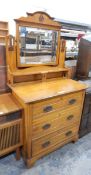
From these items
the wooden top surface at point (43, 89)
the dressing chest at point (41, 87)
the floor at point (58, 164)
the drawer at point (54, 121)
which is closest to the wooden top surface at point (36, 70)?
the dressing chest at point (41, 87)

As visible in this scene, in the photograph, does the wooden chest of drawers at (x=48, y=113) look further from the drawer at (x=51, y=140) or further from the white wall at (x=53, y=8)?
the white wall at (x=53, y=8)

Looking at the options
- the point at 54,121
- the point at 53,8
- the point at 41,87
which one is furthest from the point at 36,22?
the point at 53,8

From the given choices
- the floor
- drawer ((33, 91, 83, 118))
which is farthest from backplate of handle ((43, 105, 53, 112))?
the floor

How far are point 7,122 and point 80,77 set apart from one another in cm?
132

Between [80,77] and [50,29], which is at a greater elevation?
[50,29]

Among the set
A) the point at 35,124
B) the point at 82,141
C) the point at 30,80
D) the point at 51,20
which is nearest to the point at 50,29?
the point at 51,20

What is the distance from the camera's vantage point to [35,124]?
138cm

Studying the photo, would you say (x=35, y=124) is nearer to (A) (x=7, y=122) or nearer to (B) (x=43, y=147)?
(A) (x=7, y=122)

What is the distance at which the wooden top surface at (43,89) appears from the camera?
1321 mm

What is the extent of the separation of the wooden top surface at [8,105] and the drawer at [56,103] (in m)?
0.20

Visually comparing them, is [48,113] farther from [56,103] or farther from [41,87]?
[41,87]

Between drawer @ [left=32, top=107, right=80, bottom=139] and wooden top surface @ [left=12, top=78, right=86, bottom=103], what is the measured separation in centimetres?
23

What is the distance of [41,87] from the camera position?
1.58 m

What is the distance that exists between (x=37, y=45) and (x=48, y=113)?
0.80 meters
